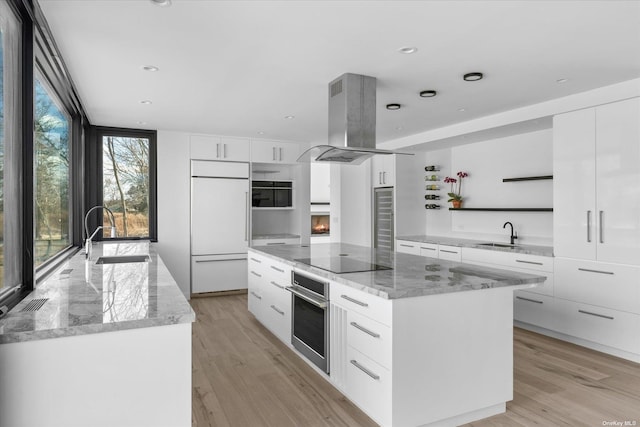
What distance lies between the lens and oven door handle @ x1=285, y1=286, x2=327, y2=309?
2805mm

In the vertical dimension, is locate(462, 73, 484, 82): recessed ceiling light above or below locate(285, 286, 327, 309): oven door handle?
above

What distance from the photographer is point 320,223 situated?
8.71 meters

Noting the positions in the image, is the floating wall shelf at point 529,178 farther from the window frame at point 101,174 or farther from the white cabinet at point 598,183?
the window frame at point 101,174

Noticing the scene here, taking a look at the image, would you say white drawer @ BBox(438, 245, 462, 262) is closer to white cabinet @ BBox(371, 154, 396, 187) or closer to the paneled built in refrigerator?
white cabinet @ BBox(371, 154, 396, 187)

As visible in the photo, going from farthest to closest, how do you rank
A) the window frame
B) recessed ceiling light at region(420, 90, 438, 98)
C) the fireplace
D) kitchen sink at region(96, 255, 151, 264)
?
the fireplace, the window frame, recessed ceiling light at region(420, 90, 438, 98), kitchen sink at region(96, 255, 151, 264)

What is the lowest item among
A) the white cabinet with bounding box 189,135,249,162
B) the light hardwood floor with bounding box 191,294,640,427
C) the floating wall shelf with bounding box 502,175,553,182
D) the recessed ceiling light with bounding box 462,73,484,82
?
the light hardwood floor with bounding box 191,294,640,427

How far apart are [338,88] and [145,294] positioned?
2185 millimetres

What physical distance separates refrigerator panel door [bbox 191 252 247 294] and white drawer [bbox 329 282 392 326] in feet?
11.4

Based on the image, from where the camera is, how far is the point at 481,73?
126 inches

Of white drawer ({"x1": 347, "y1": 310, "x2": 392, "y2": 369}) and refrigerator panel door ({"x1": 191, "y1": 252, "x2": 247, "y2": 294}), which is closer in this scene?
white drawer ({"x1": 347, "y1": 310, "x2": 392, "y2": 369})

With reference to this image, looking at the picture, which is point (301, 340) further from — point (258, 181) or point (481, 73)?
point (258, 181)

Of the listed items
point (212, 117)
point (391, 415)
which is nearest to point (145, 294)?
point (391, 415)

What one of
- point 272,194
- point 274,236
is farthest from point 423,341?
point 272,194

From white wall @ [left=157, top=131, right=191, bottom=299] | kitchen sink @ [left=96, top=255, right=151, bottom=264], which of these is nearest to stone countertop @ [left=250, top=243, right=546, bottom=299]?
kitchen sink @ [left=96, top=255, right=151, bottom=264]
